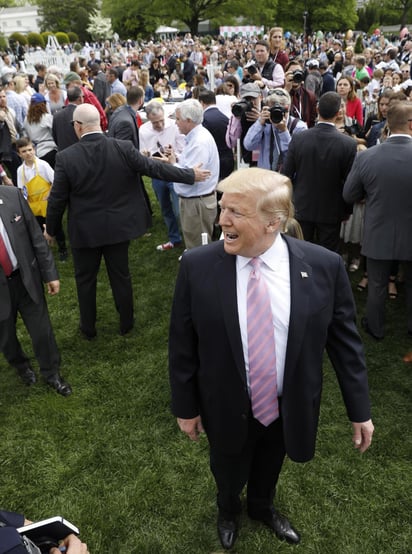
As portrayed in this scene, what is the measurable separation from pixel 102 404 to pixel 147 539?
1.24m

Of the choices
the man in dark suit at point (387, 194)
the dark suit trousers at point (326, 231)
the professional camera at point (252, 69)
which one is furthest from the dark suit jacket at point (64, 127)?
the man in dark suit at point (387, 194)

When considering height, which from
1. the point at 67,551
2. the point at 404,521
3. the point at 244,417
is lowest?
the point at 404,521

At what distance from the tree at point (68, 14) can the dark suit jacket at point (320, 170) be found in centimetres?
5894

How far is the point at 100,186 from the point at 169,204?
2323 millimetres

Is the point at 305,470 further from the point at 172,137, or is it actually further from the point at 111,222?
the point at 172,137

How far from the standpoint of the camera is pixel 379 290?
4.09 meters

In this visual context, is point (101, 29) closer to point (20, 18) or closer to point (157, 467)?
point (20, 18)

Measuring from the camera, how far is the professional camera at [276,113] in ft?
13.8

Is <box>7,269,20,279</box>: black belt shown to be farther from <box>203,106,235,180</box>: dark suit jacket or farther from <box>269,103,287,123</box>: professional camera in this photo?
<box>203,106,235,180</box>: dark suit jacket

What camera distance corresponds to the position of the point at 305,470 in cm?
303

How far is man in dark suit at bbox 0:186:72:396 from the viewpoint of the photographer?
3229mm

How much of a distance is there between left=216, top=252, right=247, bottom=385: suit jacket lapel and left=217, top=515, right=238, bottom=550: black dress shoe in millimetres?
1237

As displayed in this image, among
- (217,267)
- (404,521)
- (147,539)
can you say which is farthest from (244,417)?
(404,521)

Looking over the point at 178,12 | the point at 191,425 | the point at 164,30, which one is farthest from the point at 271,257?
the point at 178,12
